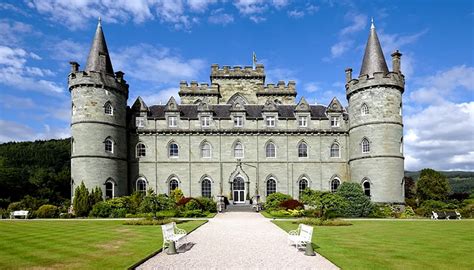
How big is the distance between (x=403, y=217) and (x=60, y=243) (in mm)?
24957

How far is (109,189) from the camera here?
3847 cm

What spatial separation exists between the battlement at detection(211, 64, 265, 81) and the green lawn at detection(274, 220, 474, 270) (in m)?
32.1

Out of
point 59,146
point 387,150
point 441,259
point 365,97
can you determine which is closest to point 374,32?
point 365,97

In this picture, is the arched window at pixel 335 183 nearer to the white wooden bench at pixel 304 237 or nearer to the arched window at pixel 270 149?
the arched window at pixel 270 149

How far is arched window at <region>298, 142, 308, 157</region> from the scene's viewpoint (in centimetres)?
4238

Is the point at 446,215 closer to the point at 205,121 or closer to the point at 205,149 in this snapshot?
the point at 205,149

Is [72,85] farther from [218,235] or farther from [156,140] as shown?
[218,235]

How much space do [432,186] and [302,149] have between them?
17367mm

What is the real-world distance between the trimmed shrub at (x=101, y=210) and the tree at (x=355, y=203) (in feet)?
58.3

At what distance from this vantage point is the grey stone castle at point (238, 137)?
38531 mm

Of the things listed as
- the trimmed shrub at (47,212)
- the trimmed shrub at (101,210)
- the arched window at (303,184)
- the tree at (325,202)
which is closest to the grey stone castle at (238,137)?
the arched window at (303,184)

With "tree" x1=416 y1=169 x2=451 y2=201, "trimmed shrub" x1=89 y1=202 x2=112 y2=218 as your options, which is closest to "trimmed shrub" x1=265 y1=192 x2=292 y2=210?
"trimmed shrub" x1=89 y1=202 x2=112 y2=218

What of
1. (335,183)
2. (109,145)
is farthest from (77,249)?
(335,183)

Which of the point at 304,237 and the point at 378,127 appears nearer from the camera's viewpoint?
the point at 304,237
